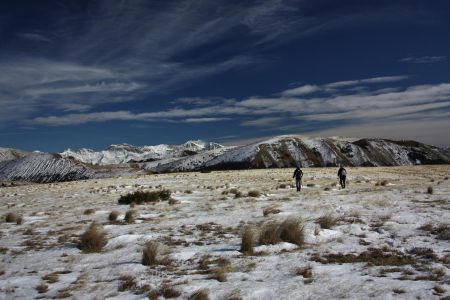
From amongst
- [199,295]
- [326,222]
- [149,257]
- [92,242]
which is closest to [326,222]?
[326,222]

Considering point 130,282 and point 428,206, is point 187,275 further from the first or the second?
point 428,206

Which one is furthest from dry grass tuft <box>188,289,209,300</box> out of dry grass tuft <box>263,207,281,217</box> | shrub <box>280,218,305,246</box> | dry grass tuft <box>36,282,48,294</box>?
dry grass tuft <box>263,207,281,217</box>

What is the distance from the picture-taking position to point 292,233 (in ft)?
40.2

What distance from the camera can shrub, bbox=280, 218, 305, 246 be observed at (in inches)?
476

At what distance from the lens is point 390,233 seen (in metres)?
12.9

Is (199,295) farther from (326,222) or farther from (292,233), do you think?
(326,222)

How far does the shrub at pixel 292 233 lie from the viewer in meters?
12.1

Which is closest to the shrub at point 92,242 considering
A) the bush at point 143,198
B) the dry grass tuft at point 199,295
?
the dry grass tuft at point 199,295

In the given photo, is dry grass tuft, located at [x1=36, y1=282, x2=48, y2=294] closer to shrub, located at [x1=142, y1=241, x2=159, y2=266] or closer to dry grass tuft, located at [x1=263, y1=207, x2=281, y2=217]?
shrub, located at [x1=142, y1=241, x2=159, y2=266]

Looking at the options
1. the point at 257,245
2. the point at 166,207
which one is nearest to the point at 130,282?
the point at 257,245

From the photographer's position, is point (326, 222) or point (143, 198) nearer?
point (326, 222)

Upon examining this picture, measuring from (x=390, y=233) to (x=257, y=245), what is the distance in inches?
170

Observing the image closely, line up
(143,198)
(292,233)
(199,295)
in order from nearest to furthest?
(199,295), (292,233), (143,198)

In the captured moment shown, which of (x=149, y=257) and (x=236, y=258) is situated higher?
(x=149, y=257)
